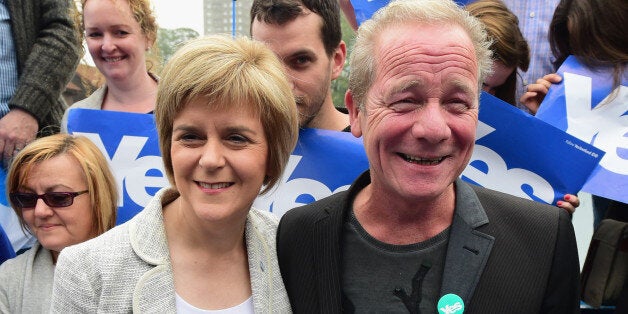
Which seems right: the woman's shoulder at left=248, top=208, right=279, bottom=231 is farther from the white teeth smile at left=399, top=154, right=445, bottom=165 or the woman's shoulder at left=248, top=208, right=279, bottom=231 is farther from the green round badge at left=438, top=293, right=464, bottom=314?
the green round badge at left=438, top=293, right=464, bottom=314

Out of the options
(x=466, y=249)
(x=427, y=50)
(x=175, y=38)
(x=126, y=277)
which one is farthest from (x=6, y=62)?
(x=466, y=249)

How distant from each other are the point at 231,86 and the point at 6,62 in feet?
7.37

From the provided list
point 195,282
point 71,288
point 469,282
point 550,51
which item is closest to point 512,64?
point 550,51

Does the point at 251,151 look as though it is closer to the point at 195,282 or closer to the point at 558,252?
the point at 195,282

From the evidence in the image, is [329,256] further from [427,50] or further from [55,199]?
[55,199]

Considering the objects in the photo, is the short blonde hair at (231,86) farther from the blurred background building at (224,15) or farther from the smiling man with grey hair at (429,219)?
the blurred background building at (224,15)

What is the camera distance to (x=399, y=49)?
2.35 meters

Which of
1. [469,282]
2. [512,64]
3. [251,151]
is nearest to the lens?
[469,282]

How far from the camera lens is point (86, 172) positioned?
3303 mm

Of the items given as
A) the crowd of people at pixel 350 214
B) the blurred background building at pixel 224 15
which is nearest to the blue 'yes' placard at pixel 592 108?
the crowd of people at pixel 350 214

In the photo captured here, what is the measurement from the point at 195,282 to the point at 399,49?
3.36ft

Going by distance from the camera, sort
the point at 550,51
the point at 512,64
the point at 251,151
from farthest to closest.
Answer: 1. the point at 550,51
2. the point at 512,64
3. the point at 251,151

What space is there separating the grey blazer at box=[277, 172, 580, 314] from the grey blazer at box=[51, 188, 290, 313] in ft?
0.50

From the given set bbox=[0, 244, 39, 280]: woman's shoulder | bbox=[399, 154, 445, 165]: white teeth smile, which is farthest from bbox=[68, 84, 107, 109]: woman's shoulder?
bbox=[399, 154, 445, 165]: white teeth smile
